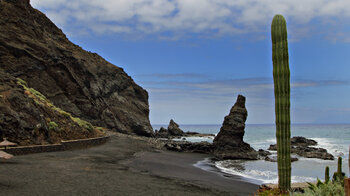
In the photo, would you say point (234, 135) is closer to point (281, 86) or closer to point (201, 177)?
point (201, 177)

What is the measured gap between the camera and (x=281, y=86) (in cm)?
1021

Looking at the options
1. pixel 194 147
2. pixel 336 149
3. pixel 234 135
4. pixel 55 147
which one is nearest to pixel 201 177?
pixel 55 147

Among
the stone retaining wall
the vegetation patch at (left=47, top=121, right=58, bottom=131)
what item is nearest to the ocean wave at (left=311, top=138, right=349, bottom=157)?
the stone retaining wall

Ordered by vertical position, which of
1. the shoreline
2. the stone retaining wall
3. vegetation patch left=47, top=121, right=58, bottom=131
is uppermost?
vegetation patch left=47, top=121, right=58, bottom=131

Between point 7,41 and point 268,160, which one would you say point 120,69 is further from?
point 268,160

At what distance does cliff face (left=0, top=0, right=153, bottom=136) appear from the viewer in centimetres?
4984

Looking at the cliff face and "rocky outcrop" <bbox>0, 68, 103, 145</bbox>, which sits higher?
the cliff face

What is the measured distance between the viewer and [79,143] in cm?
2686

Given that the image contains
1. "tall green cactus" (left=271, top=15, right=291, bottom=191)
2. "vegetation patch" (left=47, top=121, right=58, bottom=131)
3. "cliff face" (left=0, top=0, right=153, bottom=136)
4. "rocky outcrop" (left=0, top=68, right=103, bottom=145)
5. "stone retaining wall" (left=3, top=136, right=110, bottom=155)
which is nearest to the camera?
"tall green cactus" (left=271, top=15, right=291, bottom=191)

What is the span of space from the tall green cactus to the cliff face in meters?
46.2

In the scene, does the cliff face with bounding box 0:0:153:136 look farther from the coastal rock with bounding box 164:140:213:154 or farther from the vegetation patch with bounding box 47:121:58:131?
the vegetation patch with bounding box 47:121:58:131

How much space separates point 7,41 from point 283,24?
4842 cm

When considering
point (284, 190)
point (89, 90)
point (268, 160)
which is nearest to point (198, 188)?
point (284, 190)

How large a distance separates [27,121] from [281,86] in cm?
2010
